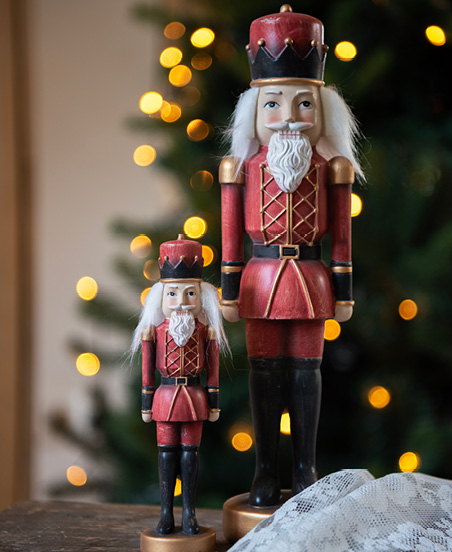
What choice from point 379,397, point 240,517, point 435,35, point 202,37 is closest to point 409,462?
point 379,397

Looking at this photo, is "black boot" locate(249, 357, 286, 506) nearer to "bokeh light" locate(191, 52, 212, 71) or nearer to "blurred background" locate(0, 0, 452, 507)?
"blurred background" locate(0, 0, 452, 507)

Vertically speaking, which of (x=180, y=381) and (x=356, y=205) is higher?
(x=356, y=205)

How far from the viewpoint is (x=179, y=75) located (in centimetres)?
174

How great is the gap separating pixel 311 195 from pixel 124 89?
1465 millimetres

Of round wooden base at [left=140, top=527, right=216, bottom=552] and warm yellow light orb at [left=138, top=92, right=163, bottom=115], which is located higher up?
warm yellow light orb at [left=138, top=92, right=163, bottom=115]

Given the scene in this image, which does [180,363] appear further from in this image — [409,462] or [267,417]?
[409,462]

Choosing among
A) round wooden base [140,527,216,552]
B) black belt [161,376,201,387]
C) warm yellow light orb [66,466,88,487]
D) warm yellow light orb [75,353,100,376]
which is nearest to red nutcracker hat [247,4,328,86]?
black belt [161,376,201,387]

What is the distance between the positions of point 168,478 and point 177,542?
0.31 feet

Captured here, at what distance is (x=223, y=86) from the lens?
1.77m

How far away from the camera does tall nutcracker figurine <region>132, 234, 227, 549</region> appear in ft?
3.60

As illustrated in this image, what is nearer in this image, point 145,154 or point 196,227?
point 196,227

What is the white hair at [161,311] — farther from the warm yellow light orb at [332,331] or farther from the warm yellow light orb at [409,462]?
the warm yellow light orb at [409,462]

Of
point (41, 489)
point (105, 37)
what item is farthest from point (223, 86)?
point (41, 489)

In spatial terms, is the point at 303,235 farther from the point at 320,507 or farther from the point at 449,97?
the point at 449,97
